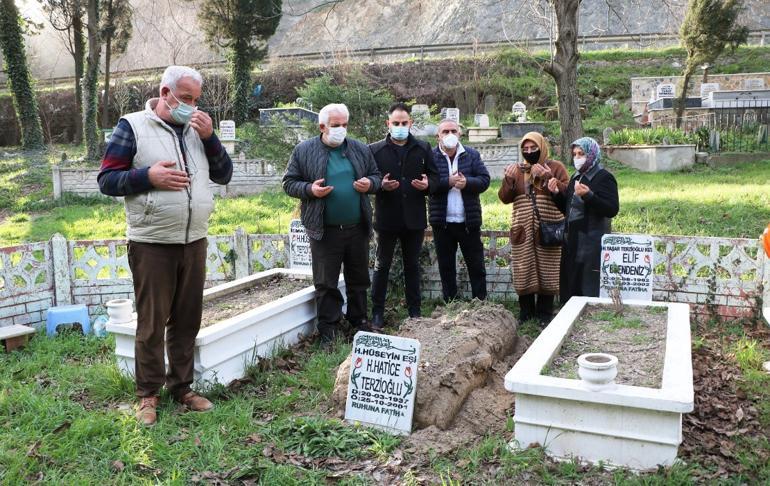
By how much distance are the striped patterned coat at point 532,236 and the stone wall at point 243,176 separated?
9203 millimetres

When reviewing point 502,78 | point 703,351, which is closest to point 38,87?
point 502,78

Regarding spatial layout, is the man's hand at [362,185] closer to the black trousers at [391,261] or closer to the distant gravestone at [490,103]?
the black trousers at [391,261]

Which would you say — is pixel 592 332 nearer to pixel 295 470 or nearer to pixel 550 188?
pixel 550 188

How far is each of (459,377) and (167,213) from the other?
6.92ft

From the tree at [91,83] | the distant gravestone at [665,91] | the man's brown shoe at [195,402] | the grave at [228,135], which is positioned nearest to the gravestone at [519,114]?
the distant gravestone at [665,91]

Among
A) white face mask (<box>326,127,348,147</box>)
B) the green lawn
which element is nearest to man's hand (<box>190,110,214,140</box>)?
white face mask (<box>326,127,348,147</box>)

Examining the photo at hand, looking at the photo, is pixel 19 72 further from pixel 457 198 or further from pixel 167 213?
pixel 167 213

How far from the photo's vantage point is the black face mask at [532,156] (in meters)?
5.77

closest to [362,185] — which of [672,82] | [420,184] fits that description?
[420,184]

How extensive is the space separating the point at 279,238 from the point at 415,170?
203cm

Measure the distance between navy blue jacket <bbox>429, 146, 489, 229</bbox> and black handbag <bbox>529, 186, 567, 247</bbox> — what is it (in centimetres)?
50

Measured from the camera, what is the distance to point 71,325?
6301mm

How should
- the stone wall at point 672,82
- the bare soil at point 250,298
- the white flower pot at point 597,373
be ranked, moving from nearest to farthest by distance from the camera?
the white flower pot at point 597,373 → the bare soil at point 250,298 → the stone wall at point 672,82

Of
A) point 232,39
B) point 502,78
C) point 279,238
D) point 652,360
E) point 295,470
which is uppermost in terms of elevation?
point 232,39
